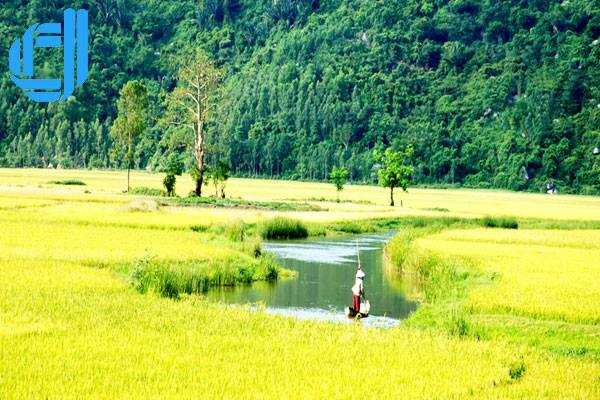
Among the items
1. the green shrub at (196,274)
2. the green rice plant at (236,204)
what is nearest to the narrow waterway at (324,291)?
the green shrub at (196,274)

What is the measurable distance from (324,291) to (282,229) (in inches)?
792

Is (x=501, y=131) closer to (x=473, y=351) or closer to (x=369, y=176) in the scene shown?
(x=369, y=176)

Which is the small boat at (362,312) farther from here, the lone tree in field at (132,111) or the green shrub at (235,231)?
the lone tree in field at (132,111)

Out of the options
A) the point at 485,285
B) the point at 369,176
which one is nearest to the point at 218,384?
the point at 485,285

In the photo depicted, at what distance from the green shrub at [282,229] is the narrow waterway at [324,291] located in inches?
284

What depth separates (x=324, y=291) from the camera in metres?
30.8

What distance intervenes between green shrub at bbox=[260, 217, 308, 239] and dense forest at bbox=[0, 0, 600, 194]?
86180 mm

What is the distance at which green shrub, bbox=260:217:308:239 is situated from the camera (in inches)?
1983

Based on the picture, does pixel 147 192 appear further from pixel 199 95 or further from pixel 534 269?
pixel 534 269

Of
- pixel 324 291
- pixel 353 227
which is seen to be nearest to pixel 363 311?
pixel 324 291

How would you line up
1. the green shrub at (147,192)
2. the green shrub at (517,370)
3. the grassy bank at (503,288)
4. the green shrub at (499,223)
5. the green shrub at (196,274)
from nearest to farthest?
the green shrub at (517,370) < the grassy bank at (503,288) < the green shrub at (196,274) < the green shrub at (499,223) < the green shrub at (147,192)

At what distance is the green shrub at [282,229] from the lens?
165 feet

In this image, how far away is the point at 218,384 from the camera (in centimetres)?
1630

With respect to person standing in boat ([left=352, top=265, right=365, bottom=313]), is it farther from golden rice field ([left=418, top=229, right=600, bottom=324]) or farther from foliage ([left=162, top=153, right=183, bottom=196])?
foliage ([left=162, top=153, right=183, bottom=196])
